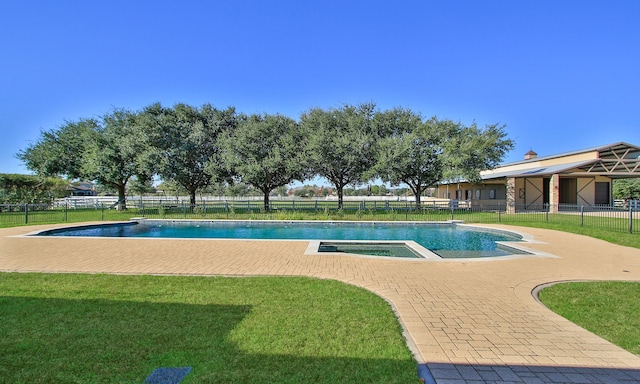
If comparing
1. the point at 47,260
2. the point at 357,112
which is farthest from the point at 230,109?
the point at 47,260

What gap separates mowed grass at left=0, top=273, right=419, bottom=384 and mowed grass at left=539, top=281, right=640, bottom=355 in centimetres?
248

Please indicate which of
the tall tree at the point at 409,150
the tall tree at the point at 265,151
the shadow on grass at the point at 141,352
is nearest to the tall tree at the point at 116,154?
the tall tree at the point at 265,151

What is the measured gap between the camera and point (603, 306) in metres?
4.57

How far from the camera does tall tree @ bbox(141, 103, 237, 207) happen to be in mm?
23125

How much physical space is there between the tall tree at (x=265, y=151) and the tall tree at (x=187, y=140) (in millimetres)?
1704

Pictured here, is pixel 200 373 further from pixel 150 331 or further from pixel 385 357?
pixel 385 357

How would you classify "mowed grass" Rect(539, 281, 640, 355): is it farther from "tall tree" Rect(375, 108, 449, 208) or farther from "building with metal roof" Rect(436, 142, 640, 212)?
"tall tree" Rect(375, 108, 449, 208)

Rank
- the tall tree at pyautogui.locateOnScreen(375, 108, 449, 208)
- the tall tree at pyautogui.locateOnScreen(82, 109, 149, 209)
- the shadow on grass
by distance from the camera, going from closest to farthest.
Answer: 1. the shadow on grass
2. the tall tree at pyautogui.locateOnScreen(82, 109, 149, 209)
3. the tall tree at pyautogui.locateOnScreen(375, 108, 449, 208)

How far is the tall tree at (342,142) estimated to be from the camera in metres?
23.0

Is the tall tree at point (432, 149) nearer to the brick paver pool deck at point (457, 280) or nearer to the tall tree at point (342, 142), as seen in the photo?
the tall tree at point (342, 142)

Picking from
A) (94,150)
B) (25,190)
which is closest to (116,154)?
(94,150)

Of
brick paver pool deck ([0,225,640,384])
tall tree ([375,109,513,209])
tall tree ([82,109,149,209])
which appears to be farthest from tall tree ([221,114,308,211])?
brick paver pool deck ([0,225,640,384])

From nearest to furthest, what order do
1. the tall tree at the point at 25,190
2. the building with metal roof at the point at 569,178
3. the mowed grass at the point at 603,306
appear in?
the mowed grass at the point at 603,306, the building with metal roof at the point at 569,178, the tall tree at the point at 25,190

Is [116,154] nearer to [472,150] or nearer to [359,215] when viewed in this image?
[359,215]
